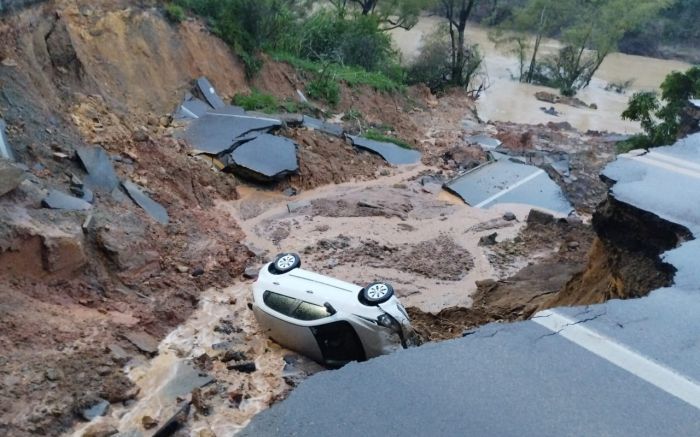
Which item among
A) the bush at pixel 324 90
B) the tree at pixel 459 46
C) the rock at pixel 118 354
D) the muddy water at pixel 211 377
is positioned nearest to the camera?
the muddy water at pixel 211 377

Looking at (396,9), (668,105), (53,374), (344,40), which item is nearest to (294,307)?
(53,374)

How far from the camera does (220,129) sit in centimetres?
1522

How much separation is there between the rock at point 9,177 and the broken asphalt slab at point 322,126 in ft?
27.1

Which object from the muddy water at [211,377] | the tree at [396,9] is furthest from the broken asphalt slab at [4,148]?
the tree at [396,9]

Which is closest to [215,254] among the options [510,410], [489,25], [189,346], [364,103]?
[189,346]

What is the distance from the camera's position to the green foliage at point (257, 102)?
1738cm

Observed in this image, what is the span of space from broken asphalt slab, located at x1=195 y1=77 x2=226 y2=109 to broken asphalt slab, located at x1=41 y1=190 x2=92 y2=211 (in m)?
6.86

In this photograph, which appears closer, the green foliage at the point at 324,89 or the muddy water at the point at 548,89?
the green foliage at the point at 324,89

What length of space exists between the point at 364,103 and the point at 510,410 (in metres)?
18.6

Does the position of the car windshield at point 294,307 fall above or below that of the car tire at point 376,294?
below

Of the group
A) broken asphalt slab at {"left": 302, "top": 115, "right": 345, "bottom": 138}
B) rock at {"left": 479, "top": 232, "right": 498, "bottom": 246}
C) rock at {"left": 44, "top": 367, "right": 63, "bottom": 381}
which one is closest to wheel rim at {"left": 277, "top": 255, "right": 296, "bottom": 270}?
rock at {"left": 44, "top": 367, "right": 63, "bottom": 381}

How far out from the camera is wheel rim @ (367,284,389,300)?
289 inches

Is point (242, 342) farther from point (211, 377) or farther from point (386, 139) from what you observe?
point (386, 139)

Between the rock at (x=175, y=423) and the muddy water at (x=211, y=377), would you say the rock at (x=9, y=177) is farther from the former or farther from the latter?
the rock at (x=175, y=423)
